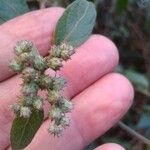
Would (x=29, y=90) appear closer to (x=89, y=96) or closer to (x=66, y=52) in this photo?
(x=66, y=52)

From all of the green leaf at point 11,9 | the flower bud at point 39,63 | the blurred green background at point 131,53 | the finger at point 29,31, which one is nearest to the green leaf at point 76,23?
the finger at point 29,31

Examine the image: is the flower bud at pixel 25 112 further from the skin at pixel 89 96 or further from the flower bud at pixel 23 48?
the skin at pixel 89 96

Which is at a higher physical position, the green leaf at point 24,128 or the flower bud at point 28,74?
the flower bud at point 28,74

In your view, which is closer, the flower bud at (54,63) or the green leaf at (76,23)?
the flower bud at (54,63)

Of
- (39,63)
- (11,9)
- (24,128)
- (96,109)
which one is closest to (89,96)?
(96,109)

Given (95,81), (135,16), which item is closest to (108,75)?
(95,81)

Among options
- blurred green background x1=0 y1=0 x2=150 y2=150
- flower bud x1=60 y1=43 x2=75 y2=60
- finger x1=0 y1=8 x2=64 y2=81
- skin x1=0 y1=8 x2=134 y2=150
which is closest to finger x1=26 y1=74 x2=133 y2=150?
skin x1=0 y1=8 x2=134 y2=150
